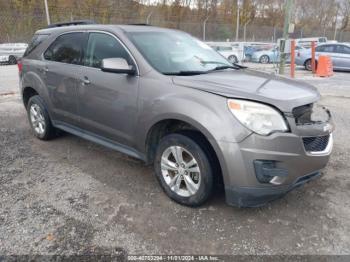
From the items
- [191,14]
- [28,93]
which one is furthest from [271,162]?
[191,14]

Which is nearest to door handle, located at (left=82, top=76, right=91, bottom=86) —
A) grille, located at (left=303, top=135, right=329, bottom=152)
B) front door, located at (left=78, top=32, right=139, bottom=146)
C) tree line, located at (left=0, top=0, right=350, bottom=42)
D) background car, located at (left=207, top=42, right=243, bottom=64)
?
front door, located at (left=78, top=32, right=139, bottom=146)

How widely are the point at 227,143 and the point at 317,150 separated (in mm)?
875

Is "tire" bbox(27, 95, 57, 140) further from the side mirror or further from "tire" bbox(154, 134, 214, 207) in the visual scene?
"tire" bbox(154, 134, 214, 207)

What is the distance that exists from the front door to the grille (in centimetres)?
167

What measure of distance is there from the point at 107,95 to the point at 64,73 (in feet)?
3.25

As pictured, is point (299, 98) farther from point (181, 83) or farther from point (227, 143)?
point (181, 83)

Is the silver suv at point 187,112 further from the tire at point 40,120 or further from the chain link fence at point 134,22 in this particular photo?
the chain link fence at point 134,22

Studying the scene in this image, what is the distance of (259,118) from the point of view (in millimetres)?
2588

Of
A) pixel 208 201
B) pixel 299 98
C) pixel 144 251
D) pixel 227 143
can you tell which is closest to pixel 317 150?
pixel 299 98

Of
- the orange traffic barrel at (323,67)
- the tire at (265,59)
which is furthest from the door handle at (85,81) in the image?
the tire at (265,59)

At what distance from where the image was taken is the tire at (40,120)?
4.75m

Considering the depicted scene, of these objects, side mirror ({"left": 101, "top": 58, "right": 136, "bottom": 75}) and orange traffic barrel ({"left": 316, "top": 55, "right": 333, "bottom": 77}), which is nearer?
side mirror ({"left": 101, "top": 58, "right": 136, "bottom": 75})

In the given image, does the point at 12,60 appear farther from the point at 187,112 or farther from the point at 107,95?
the point at 187,112

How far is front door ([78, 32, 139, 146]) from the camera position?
3.36 meters
